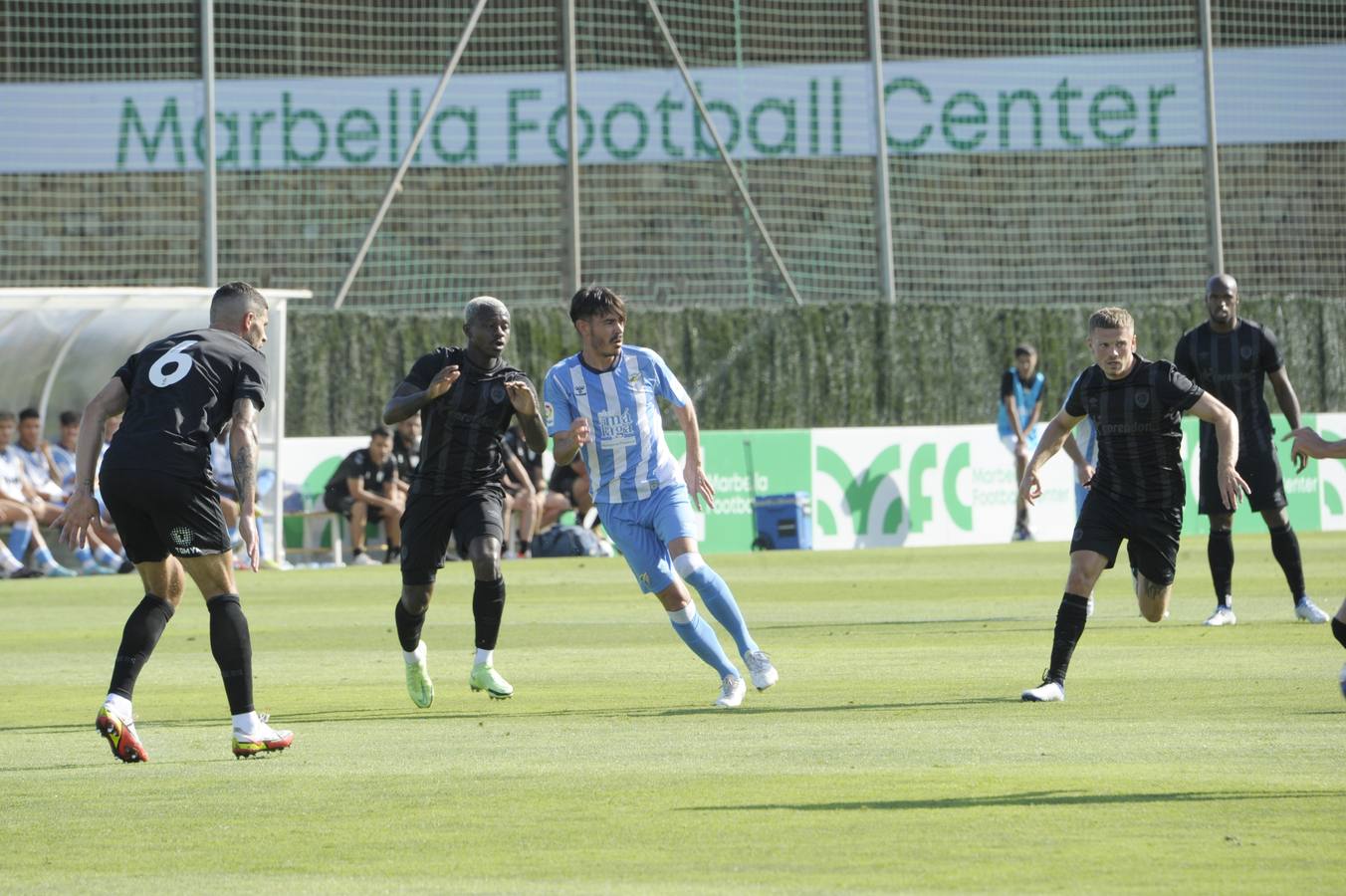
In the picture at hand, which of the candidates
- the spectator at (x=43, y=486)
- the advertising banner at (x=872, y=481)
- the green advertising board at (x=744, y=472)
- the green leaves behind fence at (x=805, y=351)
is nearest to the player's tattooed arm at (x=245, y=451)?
the spectator at (x=43, y=486)

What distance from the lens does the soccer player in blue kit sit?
9258mm

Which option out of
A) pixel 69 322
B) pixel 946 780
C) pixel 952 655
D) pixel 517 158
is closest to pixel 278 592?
pixel 69 322

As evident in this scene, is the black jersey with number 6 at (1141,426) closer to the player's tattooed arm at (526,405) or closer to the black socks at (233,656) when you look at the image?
the player's tattooed arm at (526,405)

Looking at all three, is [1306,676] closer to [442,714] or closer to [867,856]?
[442,714]

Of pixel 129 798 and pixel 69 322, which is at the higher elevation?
pixel 69 322

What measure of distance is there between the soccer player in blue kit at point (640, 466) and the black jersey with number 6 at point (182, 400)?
172 centimetres

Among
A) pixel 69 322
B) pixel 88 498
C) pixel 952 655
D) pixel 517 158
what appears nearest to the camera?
pixel 88 498

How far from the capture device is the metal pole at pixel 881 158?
26766 millimetres

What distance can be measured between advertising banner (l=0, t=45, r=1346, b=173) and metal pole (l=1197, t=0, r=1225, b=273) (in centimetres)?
26

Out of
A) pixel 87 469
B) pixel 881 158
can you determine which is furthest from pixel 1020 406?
pixel 87 469

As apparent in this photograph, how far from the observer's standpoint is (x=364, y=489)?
874 inches

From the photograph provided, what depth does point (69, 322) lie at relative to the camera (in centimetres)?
2228

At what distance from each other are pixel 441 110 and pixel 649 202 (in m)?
3.02

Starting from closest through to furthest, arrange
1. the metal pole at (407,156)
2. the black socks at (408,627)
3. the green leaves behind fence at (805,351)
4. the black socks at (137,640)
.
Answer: the black socks at (137,640)
the black socks at (408,627)
the metal pole at (407,156)
the green leaves behind fence at (805,351)
